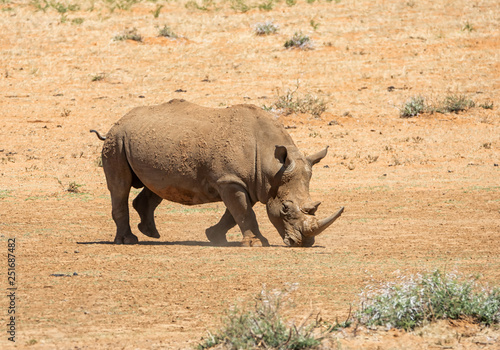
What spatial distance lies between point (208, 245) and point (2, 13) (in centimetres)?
2007

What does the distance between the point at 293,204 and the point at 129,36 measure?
673 inches

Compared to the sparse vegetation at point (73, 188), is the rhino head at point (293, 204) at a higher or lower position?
higher

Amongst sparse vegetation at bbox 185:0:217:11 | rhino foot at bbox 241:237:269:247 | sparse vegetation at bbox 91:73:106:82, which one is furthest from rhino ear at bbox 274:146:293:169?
sparse vegetation at bbox 185:0:217:11

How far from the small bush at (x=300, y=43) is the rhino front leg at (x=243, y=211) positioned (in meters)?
15.1

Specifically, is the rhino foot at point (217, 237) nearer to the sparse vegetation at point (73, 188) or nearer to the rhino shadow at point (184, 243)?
the rhino shadow at point (184, 243)

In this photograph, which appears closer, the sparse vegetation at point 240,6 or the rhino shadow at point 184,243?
the rhino shadow at point 184,243

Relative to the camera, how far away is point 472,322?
23.2 ft

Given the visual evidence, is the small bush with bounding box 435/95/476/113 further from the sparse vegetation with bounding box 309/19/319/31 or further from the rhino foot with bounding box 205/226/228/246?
the rhino foot with bounding box 205/226/228/246

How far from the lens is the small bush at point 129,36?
2631 centimetres

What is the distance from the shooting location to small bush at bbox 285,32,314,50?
25.4 meters

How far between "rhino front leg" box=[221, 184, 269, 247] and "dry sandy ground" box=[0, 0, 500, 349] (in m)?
0.53

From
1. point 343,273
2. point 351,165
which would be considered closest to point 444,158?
point 351,165

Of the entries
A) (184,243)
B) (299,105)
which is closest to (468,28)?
(299,105)

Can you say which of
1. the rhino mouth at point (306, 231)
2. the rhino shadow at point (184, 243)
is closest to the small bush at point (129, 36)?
the rhino shadow at point (184, 243)
